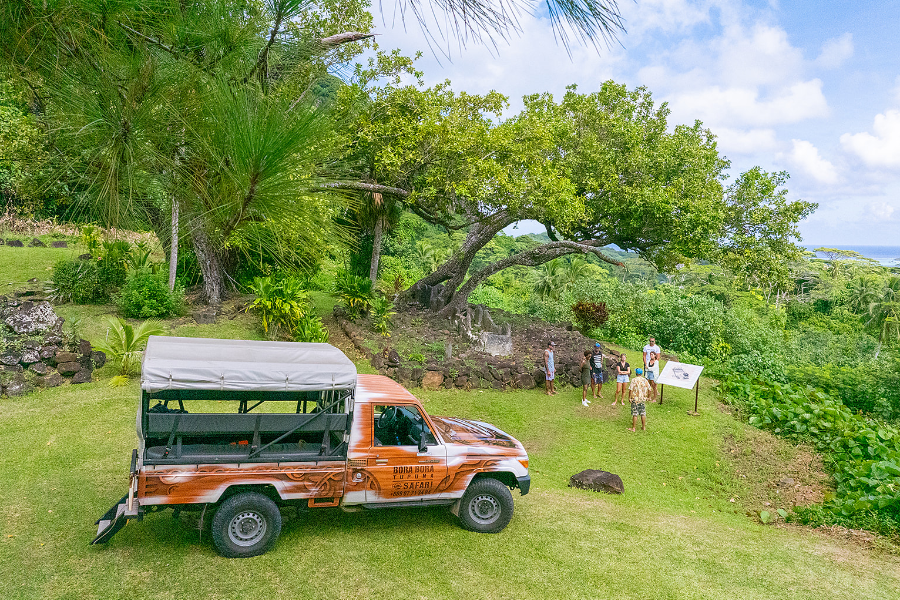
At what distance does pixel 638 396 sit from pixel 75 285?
42.8 feet

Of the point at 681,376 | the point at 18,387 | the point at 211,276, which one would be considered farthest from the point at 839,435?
the point at 211,276

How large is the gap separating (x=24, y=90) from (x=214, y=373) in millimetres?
2474

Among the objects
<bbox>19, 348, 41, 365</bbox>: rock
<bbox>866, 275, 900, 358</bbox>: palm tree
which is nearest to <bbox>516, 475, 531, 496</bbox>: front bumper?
<bbox>19, 348, 41, 365</bbox>: rock

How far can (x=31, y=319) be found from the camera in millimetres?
9836

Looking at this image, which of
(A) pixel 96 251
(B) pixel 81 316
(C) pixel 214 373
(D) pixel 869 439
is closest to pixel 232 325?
(B) pixel 81 316

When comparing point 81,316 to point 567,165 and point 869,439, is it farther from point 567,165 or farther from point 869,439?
point 869,439

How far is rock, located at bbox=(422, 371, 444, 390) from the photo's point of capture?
1161cm

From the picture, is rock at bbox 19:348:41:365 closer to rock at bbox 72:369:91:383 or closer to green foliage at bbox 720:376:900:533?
rock at bbox 72:369:91:383

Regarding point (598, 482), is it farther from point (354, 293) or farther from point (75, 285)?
point (75, 285)

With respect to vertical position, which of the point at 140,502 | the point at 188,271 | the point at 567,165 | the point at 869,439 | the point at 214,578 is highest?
the point at 567,165

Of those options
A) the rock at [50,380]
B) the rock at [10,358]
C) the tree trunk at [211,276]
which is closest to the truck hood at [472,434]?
the rock at [50,380]

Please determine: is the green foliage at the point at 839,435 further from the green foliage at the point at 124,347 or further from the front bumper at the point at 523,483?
the green foliage at the point at 124,347

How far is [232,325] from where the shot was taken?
13.5m

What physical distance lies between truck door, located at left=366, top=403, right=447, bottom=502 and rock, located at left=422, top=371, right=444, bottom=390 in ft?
19.3
